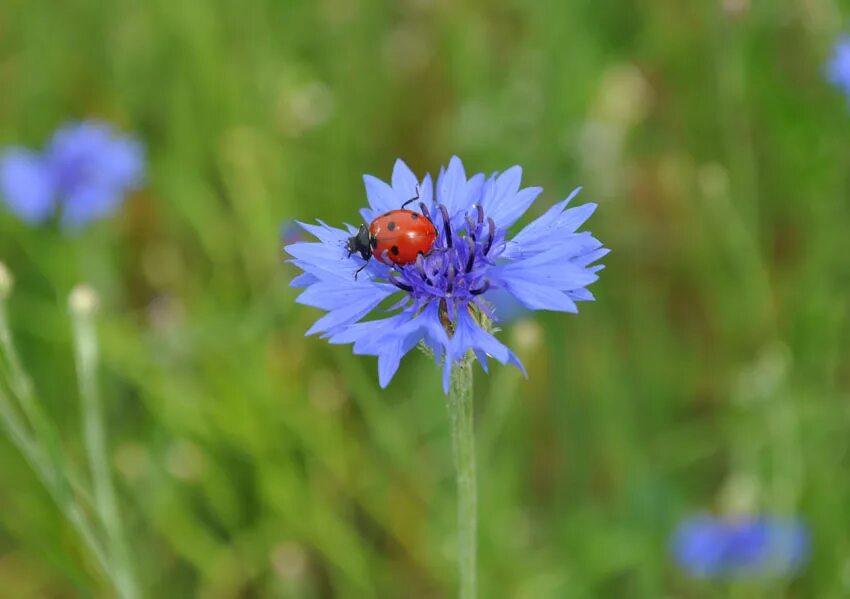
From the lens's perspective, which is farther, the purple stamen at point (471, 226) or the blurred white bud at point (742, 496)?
the blurred white bud at point (742, 496)

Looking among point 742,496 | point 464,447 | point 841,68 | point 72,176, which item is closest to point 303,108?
point 72,176

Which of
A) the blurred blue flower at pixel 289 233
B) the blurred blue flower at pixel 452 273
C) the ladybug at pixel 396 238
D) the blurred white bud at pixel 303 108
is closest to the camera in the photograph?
the blurred blue flower at pixel 452 273

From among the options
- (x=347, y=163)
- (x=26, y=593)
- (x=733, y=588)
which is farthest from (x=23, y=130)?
(x=733, y=588)

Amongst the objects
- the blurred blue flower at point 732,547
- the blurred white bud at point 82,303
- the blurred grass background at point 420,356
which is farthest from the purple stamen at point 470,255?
the blurred blue flower at point 732,547

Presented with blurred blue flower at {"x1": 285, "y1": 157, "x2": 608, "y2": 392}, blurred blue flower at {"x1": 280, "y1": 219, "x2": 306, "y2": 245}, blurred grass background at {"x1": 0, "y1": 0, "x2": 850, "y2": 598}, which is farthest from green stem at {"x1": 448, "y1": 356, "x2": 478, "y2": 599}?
blurred grass background at {"x1": 0, "y1": 0, "x2": 850, "y2": 598}

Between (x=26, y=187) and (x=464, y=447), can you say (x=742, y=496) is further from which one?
(x=26, y=187)

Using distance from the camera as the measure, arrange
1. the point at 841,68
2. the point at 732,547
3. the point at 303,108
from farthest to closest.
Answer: the point at 303,108
the point at 732,547
the point at 841,68

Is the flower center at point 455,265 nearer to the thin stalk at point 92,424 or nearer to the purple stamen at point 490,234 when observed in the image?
the purple stamen at point 490,234

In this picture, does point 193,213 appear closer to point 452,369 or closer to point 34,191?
point 34,191
